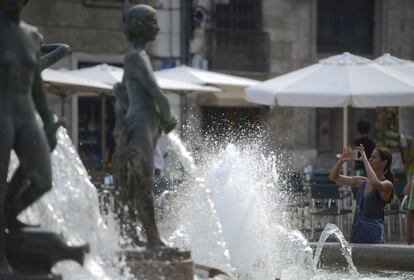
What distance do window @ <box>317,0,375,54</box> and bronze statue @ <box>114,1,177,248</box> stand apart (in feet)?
67.7

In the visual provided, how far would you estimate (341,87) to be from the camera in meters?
16.2

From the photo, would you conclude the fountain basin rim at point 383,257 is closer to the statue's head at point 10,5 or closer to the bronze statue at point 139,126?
the bronze statue at point 139,126

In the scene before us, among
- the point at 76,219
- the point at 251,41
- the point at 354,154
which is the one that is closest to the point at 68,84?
the point at 354,154

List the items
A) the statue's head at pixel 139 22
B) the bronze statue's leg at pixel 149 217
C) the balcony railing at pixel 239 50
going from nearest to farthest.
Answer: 1. the bronze statue's leg at pixel 149 217
2. the statue's head at pixel 139 22
3. the balcony railing at pixel 239 50

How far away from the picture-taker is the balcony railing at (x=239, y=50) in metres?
27.1

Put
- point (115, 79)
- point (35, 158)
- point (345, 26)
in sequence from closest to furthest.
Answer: point (35, 158), point (115, 79), point (345, 26)

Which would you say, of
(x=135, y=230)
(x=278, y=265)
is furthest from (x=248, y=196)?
(x=135, y=230)

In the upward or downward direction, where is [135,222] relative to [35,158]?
downward

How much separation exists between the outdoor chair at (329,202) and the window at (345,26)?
12.2 m

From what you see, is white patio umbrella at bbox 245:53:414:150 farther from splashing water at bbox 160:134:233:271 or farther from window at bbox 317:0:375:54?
window at bbox 317:0:375:54

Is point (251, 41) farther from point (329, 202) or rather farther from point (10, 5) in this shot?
point (10, 5)

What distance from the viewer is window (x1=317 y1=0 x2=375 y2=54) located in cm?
2859

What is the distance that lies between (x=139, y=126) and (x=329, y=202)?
27.1 feet

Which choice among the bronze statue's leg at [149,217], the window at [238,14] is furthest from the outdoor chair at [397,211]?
the window at [238,14]
